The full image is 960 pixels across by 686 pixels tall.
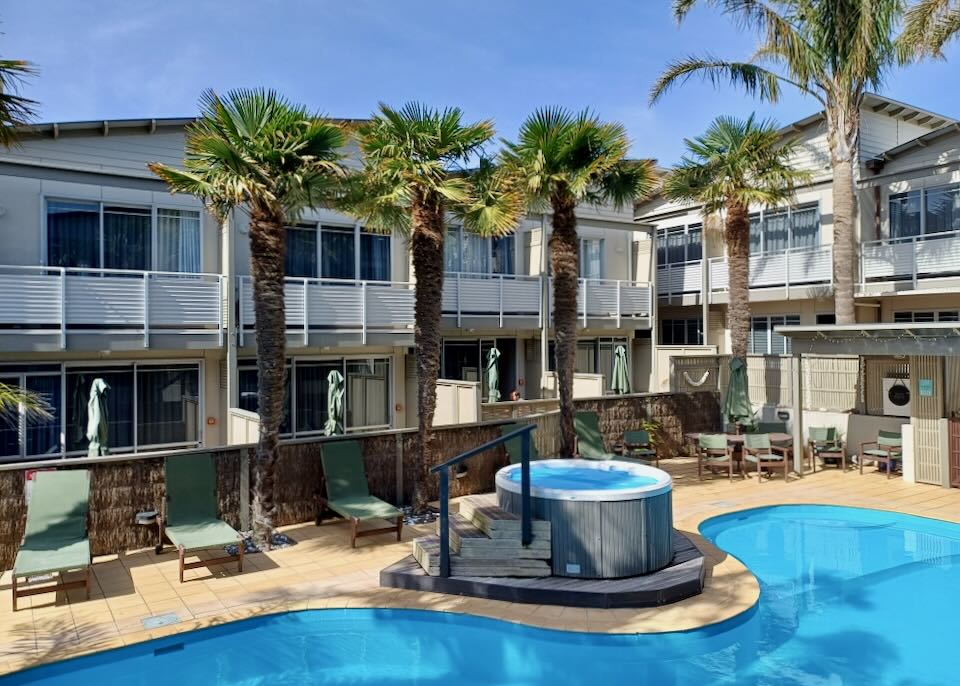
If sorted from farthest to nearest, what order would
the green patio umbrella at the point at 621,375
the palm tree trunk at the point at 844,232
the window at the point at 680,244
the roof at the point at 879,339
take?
the window at the point at 680,244, the green patio umbrella at the point at 621,375, the palm tree trunk at the point at 844,232, the roof at the point at 879,339

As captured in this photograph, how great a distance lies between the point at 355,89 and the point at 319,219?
17.7 feet

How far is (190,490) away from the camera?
34.9ft

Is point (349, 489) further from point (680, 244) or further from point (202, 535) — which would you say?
point (680, 244)

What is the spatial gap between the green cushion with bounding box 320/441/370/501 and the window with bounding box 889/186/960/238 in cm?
1680

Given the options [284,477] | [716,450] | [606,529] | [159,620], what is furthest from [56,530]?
[716,450]

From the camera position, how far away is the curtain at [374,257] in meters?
18.5

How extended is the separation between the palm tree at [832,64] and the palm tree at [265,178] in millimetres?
12744

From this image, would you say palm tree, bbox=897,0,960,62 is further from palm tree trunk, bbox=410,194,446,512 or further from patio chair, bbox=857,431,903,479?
palm tree trunk, bbox=410,194,446,512

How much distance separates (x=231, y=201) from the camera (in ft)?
33.7

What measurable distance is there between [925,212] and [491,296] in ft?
→ 41.1

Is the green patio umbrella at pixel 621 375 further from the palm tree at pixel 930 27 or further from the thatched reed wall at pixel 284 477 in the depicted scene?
the palm tree at pixel 930 27

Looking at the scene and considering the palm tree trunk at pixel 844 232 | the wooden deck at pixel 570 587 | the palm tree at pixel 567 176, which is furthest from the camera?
the palm tree trunk at pixel 844 232

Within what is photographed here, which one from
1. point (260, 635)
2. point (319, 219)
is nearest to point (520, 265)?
point (319, 219)

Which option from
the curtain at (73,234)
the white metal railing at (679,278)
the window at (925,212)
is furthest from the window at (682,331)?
the curtain at (73,234)
